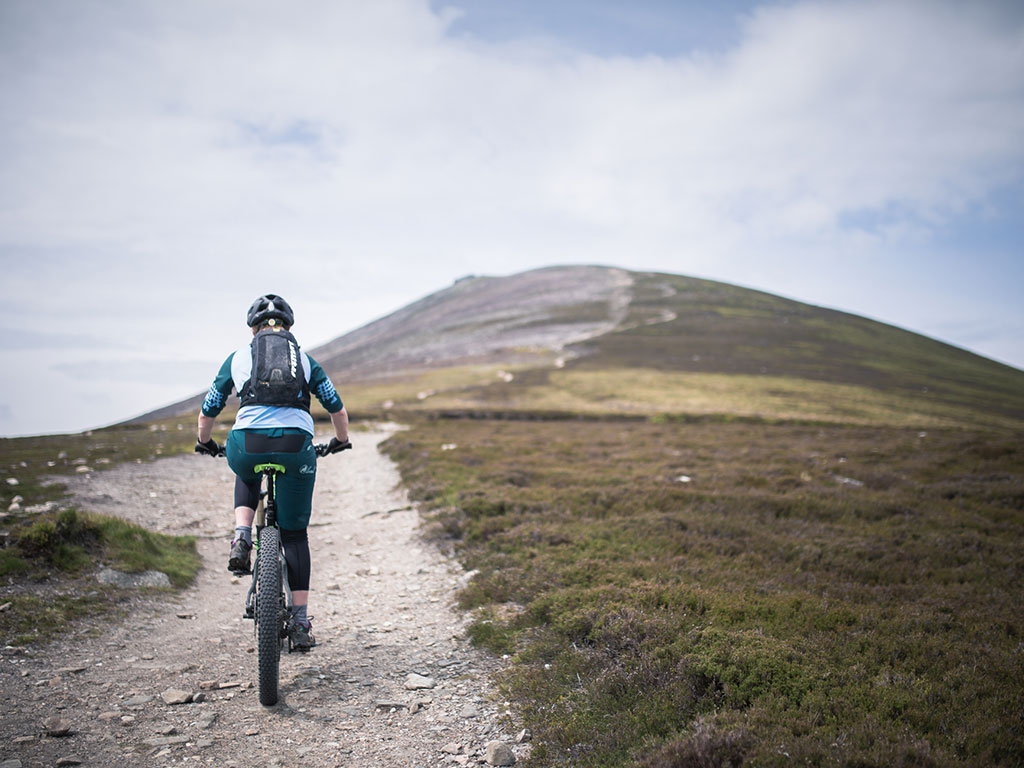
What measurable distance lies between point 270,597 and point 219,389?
2.34 m

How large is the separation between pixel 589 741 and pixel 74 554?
8742mm

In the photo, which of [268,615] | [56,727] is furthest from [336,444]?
[56,727]

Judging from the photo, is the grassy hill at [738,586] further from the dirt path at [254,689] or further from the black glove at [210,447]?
the black glove at [210,447]

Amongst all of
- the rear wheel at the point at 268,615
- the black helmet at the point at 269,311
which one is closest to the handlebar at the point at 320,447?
the rear wheel at the point at 268,615

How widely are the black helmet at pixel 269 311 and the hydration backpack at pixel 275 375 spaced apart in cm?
25

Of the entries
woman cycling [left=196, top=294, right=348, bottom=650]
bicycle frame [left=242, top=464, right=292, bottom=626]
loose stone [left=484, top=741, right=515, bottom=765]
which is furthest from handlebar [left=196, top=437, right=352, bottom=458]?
loose stone [left=484, top=741, right=515, bottom=765]

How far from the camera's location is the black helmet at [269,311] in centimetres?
633

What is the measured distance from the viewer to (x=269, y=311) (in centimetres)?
639

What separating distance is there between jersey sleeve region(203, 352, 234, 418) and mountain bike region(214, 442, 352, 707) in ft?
3.35

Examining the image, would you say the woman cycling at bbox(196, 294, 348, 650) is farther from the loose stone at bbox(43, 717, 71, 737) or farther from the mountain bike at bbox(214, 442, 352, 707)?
the loose stone at bbox(43, 717, 71, 737)

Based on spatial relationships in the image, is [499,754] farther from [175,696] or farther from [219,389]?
[219,389]

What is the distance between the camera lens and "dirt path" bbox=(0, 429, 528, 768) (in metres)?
4.92

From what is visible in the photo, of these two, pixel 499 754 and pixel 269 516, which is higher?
pixel 269 516

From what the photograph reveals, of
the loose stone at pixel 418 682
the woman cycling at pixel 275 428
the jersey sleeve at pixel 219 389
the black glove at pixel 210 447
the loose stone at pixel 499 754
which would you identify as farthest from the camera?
the black glove at pixel 210 447
